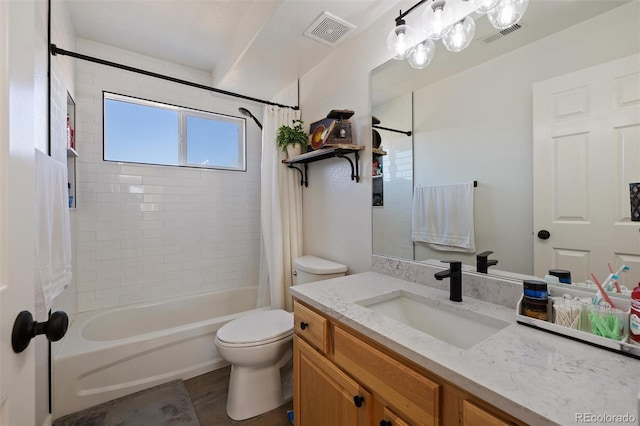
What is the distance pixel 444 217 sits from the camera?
133 cm

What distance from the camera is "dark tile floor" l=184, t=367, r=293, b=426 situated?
1557 mm

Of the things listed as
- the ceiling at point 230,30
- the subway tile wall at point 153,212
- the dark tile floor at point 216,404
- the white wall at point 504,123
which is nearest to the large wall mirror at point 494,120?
the white wall at point 504,123

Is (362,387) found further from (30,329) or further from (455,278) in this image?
(30,329)

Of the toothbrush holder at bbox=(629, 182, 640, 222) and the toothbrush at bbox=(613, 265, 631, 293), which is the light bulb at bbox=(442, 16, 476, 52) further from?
the toothbrush at bbox=(613, 265, 631, 293)

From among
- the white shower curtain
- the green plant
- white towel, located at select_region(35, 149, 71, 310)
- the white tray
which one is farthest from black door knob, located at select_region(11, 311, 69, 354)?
the green plant

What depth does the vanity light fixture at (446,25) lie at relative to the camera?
106 centimetres

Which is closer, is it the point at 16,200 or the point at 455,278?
the point at 16,200

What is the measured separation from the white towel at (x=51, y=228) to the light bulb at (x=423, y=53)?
175 centimetres

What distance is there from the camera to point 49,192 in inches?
46.7

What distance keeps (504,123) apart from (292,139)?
1438mm

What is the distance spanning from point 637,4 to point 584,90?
0.25 metres

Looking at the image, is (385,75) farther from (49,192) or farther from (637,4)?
(49,192)

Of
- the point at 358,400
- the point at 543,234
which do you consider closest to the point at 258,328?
the point at 358,400

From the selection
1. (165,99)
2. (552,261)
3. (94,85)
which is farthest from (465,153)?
(94,85)
